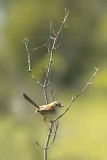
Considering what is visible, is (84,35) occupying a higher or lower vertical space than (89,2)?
lower

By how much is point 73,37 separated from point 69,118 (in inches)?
146

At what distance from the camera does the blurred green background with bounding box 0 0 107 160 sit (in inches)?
499

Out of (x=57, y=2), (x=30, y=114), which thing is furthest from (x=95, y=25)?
(x=30, y=114)

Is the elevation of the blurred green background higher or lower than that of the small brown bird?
higher

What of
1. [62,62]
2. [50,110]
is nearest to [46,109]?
[50,110]

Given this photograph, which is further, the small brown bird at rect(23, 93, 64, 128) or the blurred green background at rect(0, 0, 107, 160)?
the blurred green background at rect(0, 0, 107, 160)

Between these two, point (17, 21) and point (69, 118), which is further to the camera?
point (17, 21)

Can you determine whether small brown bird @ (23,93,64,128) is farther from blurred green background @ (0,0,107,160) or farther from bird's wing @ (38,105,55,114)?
blurred green background @ (0,0,107,160)

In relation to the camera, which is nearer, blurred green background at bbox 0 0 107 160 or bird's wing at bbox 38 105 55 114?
bird's wing at bbox 38 105 55 114

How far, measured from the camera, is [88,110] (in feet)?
46.1

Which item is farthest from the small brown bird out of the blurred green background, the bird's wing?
the blurred green background

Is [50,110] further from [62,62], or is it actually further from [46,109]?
[62,62]

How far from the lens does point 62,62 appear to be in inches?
618

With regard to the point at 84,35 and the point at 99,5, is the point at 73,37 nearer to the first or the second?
the point at 84,35
